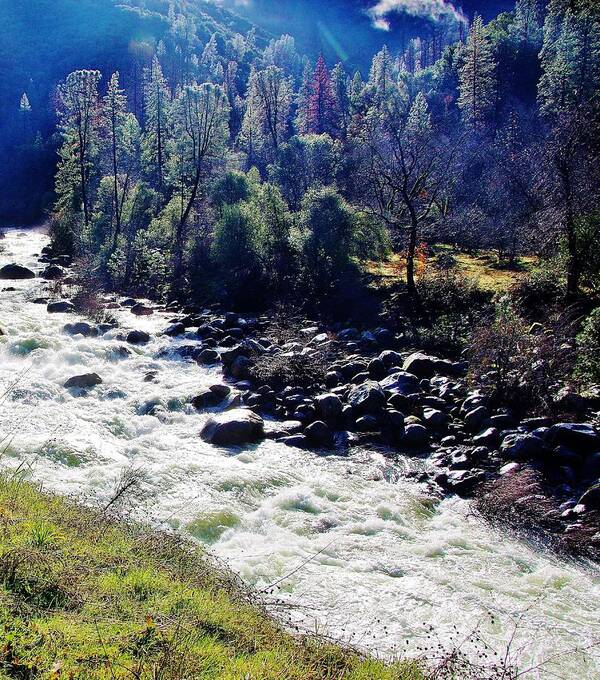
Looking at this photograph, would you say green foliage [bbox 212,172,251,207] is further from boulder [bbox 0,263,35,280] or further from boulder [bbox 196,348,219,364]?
boulder [bbox 196,348,219,364]

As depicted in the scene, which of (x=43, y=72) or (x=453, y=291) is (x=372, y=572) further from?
(x=43, y=72)

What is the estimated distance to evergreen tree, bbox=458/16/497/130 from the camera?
60.2m

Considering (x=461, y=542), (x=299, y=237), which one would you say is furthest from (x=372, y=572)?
(x=299, y=237)

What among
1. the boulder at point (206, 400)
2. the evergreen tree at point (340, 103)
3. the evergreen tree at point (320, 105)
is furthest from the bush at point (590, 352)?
the evergreen tree at point (320, 105)

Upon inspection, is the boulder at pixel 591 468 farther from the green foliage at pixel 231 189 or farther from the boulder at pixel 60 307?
the green foliage at pixel 231 189

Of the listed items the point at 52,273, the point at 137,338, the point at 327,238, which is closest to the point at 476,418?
the point at 137,338

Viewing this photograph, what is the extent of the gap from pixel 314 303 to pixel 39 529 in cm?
2293

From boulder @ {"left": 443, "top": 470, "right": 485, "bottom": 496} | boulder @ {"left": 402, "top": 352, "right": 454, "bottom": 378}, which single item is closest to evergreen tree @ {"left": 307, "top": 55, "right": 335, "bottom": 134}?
boulder @ {"left": 402, "top": 352, "right": 454, "bottom": 378}

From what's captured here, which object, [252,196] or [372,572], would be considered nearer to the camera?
[372,572]

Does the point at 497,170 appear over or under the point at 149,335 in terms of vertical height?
over

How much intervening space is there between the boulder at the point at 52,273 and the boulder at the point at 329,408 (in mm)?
23615

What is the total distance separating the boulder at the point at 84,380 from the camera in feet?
56.8

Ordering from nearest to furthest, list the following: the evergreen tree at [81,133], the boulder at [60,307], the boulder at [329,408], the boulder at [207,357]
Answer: the boulder at [329,408] < the boulder at [207,357] < the boulder at [60,307] < the evergreen tree at [81,133]

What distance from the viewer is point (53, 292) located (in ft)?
96.6
